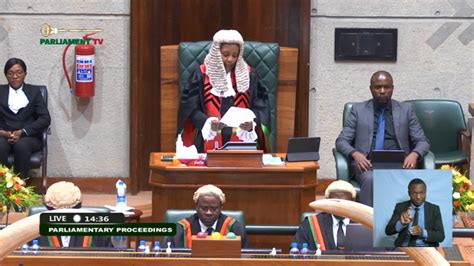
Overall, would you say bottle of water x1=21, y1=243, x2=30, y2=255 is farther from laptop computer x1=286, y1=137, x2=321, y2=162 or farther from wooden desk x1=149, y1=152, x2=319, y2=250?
laptop computer x1=286, y1=137, x2=321, y2=162

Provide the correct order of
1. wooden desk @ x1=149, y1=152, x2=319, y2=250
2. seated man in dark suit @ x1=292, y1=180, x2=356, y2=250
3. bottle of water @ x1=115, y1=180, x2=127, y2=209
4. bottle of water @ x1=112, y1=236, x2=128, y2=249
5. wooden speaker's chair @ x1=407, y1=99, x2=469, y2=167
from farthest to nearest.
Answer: wooden speaker's chair @ x1=407, y1=99, x2=469, y2=167 < wooden desk @ x1=149, y1=152, x2=319, y2=250 < bottle of water @ x1=115, y1=180, x2=127, y2=209 < seated man in dark suit @ x1=292, y1=180, x2=356, y2=250 < bottle of water @ x1=112, y1=236, x2=128, y2=249

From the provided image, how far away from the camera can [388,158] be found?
27.6 ft

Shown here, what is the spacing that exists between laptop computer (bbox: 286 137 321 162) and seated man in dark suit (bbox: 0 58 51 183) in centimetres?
238

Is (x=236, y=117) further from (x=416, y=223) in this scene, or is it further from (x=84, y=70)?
(x=416, y=223)

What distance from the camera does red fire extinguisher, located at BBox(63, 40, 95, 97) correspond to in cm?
1017

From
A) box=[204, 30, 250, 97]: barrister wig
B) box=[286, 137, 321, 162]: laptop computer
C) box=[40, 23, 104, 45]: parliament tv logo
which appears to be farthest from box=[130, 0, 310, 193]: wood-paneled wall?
box=[286, 137, 321, 162]: laptop computer

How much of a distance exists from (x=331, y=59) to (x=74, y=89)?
2.28m

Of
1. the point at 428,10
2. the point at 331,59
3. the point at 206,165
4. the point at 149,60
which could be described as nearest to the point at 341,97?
the point at 331,59

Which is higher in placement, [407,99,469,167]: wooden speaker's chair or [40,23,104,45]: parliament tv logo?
[40,23,104,45]: parliament tv logo

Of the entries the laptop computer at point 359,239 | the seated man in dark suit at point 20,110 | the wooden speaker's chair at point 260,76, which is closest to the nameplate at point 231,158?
the wooden speaker's chair at point 260,76

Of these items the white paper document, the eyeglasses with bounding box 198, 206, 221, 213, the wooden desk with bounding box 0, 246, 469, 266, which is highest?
the white paper document

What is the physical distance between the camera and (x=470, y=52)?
10.3 metres

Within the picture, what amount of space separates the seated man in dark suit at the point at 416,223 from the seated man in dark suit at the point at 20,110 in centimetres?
653

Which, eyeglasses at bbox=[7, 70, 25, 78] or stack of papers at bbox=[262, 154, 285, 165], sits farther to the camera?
eyeglasses at bbox=[7, 70, 25, 78]
